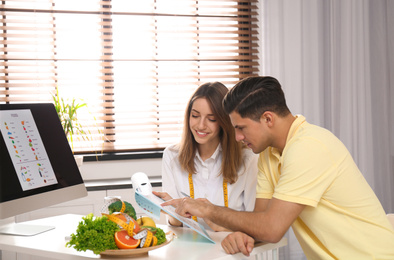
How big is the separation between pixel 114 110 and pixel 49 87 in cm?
51

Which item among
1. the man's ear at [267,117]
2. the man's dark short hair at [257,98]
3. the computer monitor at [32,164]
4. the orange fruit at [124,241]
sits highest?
the man's dark short hair at [257,98]

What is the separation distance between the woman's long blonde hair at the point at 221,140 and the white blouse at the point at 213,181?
36 millimetres

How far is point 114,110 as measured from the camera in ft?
11.8

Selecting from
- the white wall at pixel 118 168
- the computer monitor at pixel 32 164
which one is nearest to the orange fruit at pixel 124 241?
the computer monitor at pixel 32 164

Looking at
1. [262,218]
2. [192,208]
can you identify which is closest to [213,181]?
[192,208]

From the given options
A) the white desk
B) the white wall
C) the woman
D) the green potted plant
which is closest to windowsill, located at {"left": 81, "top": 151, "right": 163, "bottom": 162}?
the white wall

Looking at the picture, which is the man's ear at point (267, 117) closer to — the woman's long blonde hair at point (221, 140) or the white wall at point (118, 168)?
the woman's long blonde hair at point (221, 140)

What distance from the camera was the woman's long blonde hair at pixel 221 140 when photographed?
2.26 meters

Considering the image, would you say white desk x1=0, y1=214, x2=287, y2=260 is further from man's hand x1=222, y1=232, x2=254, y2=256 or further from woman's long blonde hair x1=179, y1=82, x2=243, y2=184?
woman's long blonde hair x1=179, y1=82, x2=243, y2=184

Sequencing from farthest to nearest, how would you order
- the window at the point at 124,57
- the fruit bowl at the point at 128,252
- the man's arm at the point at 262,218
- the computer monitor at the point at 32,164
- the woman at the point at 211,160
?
1. the window at the point at 124,57
2. the woman at the point at 211,160
3. the computer monitor at the point at 32,164
4. the man's arm at the point at 262,218
5. the fruit bowl at the point at 128,252

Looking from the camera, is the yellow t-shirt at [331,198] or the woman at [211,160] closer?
the yellow t-shirt at [331,198]

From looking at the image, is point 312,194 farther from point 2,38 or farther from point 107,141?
point 2,38

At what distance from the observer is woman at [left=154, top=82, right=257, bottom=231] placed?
2.26 m

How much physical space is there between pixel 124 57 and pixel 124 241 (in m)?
2.38
